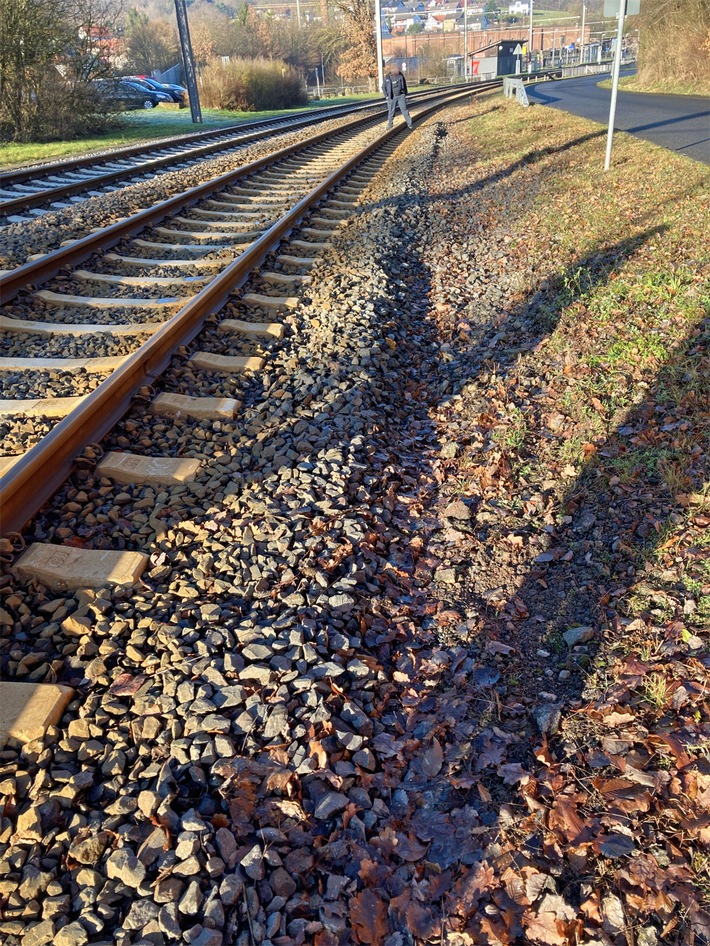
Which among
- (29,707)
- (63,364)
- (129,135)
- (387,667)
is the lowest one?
(387,667)

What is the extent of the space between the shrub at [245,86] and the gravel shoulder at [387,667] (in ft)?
104

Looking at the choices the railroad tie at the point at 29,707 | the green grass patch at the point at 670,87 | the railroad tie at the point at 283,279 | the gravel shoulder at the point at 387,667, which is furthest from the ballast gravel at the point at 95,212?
the green grass patch at the point at 670,87

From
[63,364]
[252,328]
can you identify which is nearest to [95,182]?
[252,328]

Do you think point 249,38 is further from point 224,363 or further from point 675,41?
point 224,363

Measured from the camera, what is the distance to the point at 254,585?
10.6 feet

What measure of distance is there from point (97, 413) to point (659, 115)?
65.5ft

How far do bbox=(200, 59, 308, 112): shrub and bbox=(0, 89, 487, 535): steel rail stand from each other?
3018cm

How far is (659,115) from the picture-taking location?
18.9 metres

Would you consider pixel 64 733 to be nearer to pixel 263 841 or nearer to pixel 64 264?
pixel 263 841

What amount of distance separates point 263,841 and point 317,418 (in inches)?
110

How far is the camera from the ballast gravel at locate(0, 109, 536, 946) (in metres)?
2.12

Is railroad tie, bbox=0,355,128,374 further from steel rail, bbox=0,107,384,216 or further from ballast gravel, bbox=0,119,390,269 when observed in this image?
steel rail, bbox=0,107,384,216

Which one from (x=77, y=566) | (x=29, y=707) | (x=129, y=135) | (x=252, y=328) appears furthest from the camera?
(x=129, y=135)

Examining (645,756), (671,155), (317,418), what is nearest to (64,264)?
(317,418)
